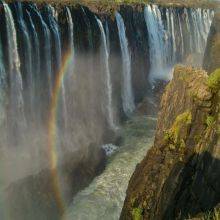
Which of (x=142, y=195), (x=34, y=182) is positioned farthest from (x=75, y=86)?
(x=142, y=195)

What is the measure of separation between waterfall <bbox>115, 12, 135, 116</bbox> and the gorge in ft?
0.23

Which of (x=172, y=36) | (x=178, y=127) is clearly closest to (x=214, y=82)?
(x=178, y=127)

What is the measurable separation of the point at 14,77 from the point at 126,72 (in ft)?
37.9

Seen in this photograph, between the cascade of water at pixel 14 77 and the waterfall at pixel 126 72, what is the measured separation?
32.2 feet

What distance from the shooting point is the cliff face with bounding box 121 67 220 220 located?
10.9 meters

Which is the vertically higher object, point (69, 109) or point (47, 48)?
point (47, 48)

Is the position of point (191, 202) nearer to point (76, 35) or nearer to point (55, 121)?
point (55, 121)

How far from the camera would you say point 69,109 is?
2695 centimetres

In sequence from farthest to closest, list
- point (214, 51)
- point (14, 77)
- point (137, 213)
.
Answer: point (14, 77) → point (214, 51) → point (137, 213)

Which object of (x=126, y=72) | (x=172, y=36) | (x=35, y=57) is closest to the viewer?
(x=35, y=57)

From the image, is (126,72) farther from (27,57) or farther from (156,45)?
(27,57)

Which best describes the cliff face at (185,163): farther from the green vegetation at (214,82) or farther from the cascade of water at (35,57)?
the cascade of water at (35,57)

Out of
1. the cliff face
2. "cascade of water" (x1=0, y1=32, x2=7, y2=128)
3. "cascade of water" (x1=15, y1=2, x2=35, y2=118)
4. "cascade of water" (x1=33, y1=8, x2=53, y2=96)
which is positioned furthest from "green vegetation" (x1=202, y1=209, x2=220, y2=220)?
"cascade of water" (x1=33, y1=8, x2=53, y2=96)

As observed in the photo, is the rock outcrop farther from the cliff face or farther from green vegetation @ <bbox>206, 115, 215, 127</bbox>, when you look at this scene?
green vegetation @ <bbox>206, 115, 215, 127</bbox>
